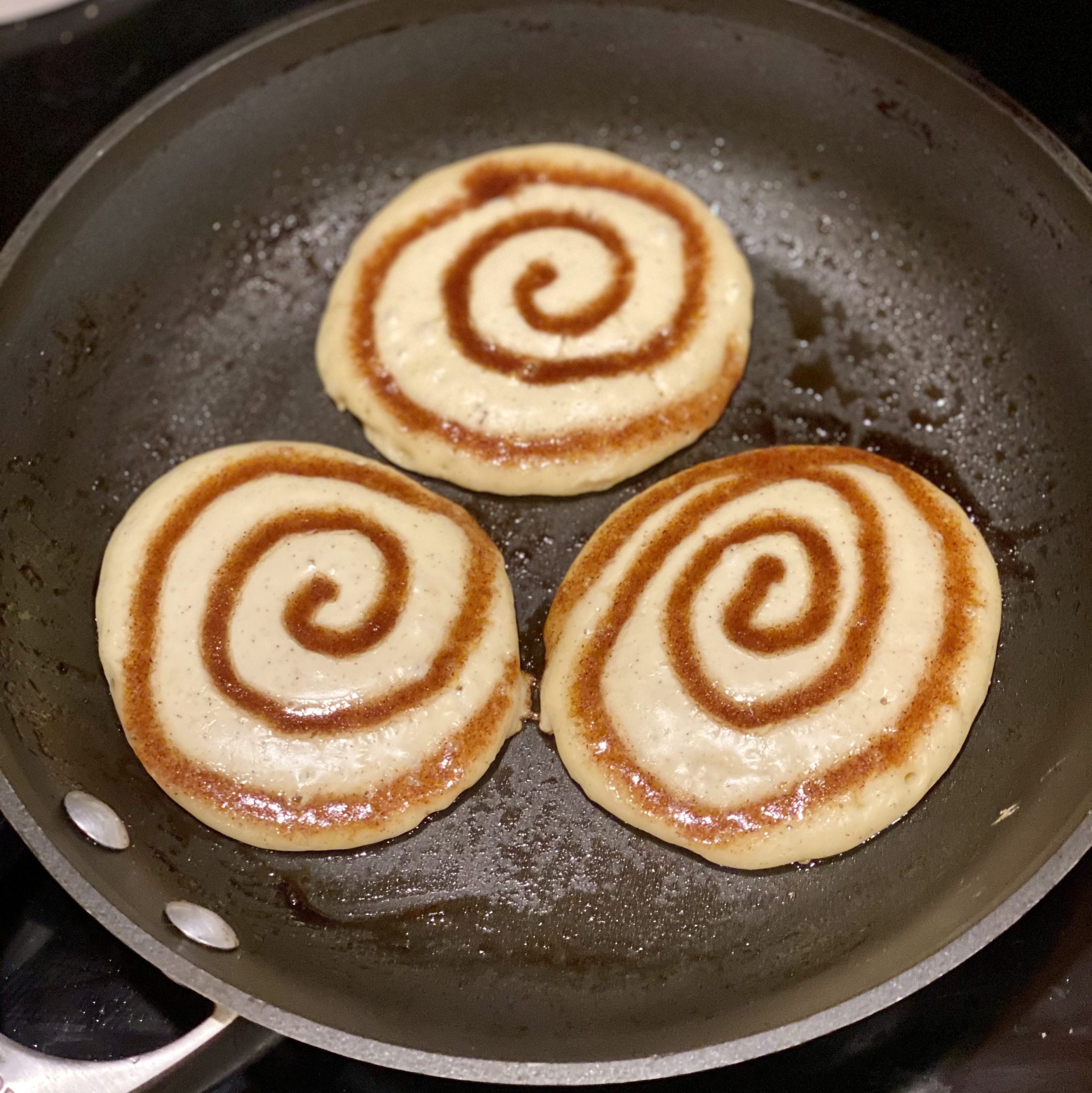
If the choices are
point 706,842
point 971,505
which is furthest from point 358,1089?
point 971,505

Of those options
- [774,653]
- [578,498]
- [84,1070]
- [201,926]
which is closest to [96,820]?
[201,926]

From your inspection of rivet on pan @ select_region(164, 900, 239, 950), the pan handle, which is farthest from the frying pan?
the pan handle

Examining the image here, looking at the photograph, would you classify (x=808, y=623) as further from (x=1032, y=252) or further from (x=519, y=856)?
(x=1032, y=252)

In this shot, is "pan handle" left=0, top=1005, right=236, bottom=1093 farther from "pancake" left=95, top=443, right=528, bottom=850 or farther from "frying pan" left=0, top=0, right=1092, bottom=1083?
"pancake" left=95, top=443, right=528, bottom=850

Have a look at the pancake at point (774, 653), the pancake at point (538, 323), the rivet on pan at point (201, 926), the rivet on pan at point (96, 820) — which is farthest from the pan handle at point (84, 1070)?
the pancake at point (538, 323)

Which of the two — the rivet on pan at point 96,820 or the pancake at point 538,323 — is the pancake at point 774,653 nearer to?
the pancake at point 538,323

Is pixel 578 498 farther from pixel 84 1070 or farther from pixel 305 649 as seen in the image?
pixel 84 1070

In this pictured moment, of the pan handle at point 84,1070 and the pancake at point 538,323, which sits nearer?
the pan handle at point 84,1070
